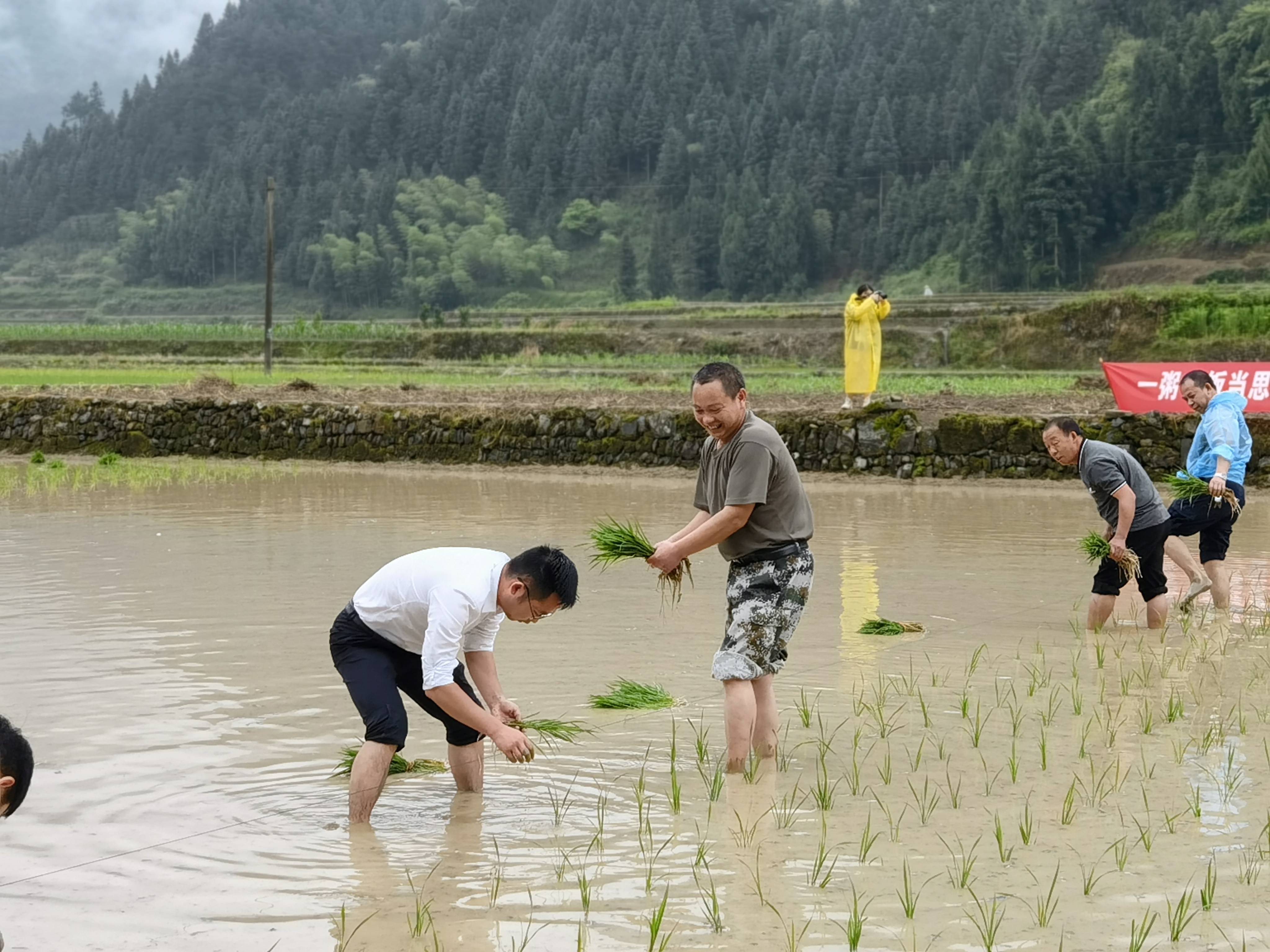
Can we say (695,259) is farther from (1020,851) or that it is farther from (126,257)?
(1020,851)

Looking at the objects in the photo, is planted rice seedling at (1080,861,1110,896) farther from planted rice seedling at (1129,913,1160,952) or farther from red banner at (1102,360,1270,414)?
red banner at (1102,360,1270,414)

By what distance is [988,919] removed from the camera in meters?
3.71

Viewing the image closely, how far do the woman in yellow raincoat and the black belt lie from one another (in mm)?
12889

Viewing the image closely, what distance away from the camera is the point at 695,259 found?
8919cm

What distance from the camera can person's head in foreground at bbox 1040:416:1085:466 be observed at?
7.38 meters

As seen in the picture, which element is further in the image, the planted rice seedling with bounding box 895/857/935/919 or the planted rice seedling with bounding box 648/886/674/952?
the planted rice seedling with bounding box 895/857/935/919

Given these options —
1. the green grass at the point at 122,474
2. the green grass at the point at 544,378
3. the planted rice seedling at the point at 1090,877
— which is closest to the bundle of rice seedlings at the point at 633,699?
the planted rice seedling at the point at 1090,877

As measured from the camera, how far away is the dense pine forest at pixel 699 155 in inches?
2648

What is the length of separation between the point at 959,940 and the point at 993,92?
9450 cm

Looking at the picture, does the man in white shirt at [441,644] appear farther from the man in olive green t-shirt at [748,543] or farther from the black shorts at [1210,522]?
the black shorts at [1210,522]

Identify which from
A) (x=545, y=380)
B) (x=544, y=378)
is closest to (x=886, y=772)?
(x=545, y=380)

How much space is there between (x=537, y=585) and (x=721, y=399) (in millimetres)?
1080

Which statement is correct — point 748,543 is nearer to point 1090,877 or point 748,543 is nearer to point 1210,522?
point 1090,877

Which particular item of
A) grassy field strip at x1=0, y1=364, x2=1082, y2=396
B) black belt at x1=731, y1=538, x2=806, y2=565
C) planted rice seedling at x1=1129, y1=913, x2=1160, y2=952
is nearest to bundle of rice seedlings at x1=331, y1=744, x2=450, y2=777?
black belt at x1=731, y1=538, x2=806, y2=565
